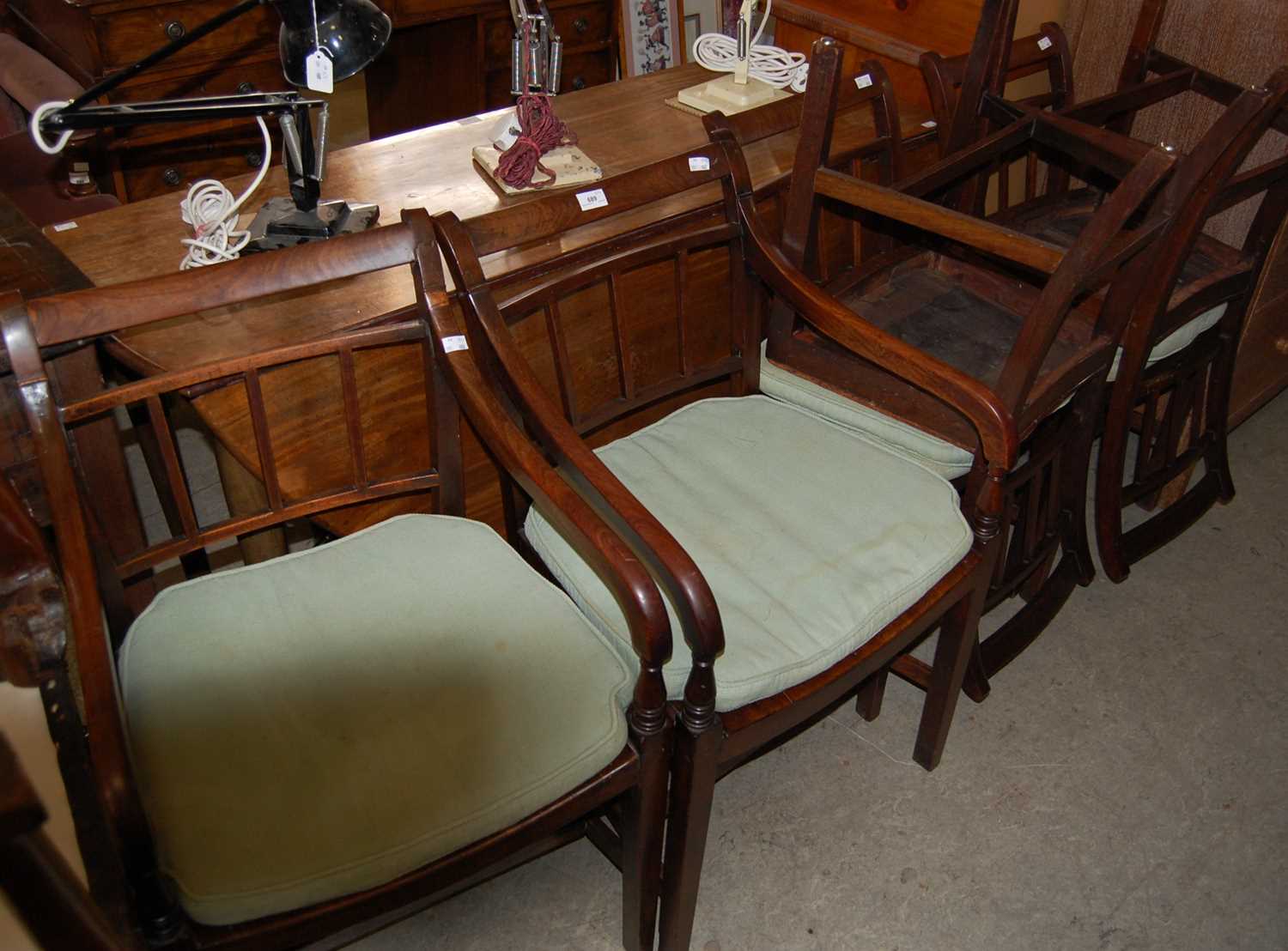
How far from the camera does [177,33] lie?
2.60m

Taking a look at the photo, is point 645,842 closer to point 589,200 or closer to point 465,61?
point 589,200

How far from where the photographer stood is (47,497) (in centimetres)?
102

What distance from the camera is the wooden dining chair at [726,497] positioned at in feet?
3.79

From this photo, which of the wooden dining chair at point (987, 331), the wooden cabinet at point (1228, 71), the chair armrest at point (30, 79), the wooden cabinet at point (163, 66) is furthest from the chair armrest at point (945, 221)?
the wooden cabinet at point (163, 66)

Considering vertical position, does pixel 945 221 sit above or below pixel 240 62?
above

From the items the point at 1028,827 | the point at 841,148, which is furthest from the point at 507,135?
the point at 1028,827

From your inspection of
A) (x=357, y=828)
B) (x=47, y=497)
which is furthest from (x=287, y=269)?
(x=357, y=828)

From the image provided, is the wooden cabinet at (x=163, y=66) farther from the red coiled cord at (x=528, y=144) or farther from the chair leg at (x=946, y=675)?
the chair leg at (x=946, y=675)

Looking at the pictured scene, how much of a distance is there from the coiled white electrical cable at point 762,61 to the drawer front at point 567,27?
0.93 metres

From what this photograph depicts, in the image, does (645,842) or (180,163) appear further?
(180,163)

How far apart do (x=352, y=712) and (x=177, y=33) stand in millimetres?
2161

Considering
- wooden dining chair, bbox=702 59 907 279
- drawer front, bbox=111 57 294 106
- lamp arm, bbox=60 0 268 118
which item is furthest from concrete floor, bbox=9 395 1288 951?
drawer front, bbox=111 57 294 106

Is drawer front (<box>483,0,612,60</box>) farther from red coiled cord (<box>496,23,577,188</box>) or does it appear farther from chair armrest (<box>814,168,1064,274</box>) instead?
chair armrest (<box>814,168,1064,274</box>)

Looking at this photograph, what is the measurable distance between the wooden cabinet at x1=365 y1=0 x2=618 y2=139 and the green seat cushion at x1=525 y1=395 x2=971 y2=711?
1990mm
